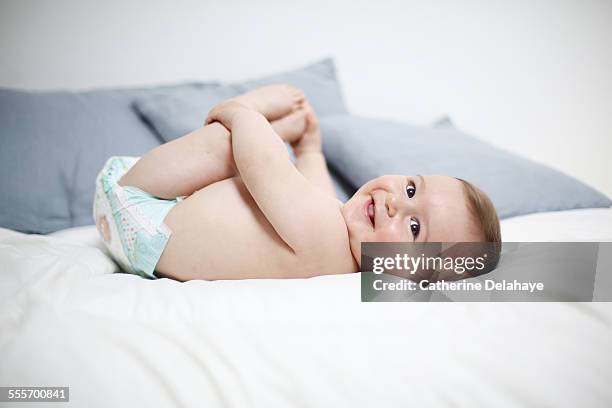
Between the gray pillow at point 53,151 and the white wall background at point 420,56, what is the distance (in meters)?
0.45

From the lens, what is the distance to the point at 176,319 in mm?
622

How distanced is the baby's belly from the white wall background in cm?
106

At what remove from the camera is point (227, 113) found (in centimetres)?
97

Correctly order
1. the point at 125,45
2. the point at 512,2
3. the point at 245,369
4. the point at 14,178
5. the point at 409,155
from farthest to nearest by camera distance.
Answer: the point at 512,2 < the point at 125,45 < the point at 409,155 < the point at 14,178 < the point at 245,369

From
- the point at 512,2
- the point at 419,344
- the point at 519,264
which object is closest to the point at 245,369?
the point at 419,344

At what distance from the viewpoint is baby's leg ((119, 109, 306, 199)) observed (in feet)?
3.05

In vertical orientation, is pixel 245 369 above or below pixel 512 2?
below

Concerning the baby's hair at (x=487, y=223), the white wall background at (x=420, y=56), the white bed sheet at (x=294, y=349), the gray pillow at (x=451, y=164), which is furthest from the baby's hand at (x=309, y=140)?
the white wall background at (x=420, y=56)

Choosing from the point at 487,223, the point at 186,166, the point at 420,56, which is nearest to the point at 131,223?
the point at 186,166

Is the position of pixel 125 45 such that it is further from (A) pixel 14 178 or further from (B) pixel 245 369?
(B) pixel 245 369

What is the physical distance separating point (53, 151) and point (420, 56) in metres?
1.44

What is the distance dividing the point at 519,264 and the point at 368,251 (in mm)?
237

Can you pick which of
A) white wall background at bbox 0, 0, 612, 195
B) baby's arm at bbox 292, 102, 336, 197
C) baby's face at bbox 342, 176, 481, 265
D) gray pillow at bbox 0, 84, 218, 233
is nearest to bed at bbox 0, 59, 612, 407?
baby's face at bbox 342, 176, 481, 265

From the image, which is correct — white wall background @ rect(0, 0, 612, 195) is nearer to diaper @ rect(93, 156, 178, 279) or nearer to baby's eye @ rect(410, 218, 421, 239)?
diaper @ rect(93, 156, 178, 279)
